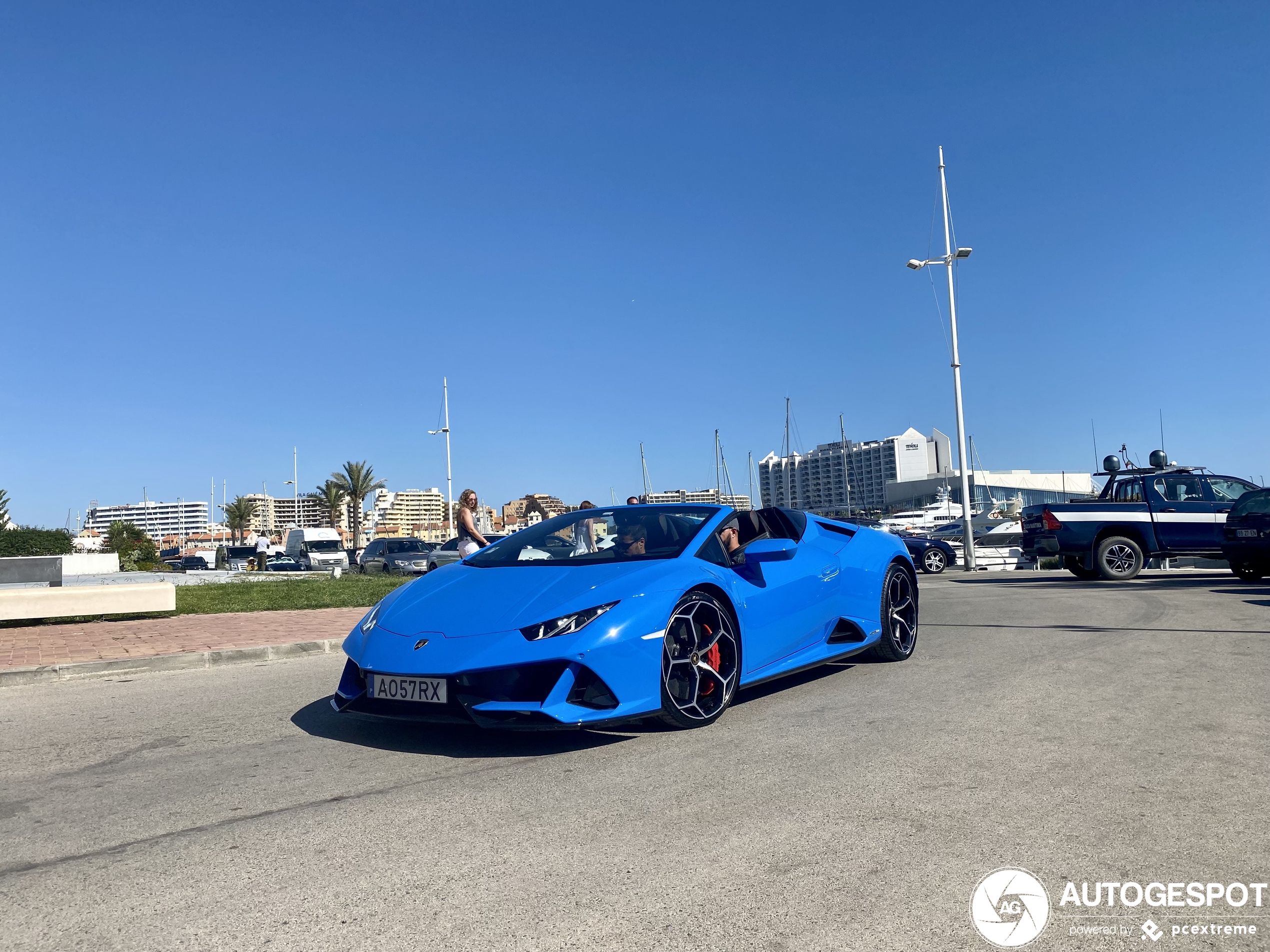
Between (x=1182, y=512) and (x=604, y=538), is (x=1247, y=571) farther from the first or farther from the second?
(x=604, y=538)

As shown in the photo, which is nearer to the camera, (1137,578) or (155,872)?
(155,872)

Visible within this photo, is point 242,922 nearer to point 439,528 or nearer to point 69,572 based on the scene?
point 69,572

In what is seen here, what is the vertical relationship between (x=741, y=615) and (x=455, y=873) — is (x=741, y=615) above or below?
above

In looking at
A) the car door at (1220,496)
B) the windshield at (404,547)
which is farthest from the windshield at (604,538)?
the windshield at (404,547)

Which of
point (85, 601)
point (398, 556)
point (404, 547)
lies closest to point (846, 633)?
point (85, 601)

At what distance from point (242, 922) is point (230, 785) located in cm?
168

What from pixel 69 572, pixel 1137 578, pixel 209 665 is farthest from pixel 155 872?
pixel 69 572

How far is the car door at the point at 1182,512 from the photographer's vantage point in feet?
50.9

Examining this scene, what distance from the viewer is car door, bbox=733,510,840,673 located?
554cm

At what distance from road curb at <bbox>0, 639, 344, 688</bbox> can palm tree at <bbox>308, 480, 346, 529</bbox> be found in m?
63.8

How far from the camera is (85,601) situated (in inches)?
459

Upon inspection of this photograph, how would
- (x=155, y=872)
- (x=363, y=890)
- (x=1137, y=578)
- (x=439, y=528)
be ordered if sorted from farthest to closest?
(x=439, y=528)
(x=1137, y=578)
(x=155, y=872)
(x=363, y=890)

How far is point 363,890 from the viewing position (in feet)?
9.64

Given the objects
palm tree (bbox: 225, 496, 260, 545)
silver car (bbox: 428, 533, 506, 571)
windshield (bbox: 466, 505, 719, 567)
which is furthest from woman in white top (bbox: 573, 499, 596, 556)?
palm tree (bbox: 225, 496, 260, 545)
